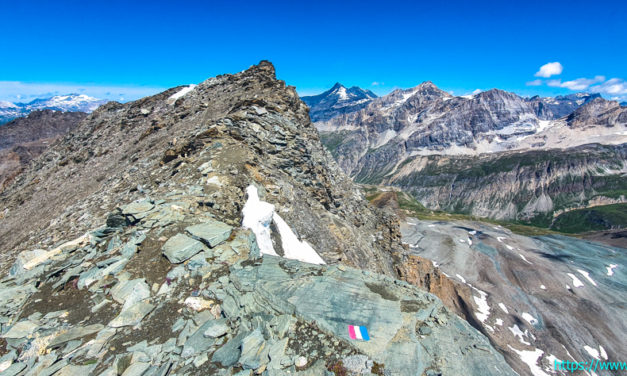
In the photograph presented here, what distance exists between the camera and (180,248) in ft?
34.3

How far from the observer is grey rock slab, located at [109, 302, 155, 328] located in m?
7.97

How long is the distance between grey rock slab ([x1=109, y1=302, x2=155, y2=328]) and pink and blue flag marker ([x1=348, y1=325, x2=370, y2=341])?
20.9ft

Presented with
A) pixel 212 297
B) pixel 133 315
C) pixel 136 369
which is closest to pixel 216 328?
pixel 212 297

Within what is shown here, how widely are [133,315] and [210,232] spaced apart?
413 cm

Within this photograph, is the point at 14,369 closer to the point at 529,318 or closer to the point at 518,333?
the point at 518,333

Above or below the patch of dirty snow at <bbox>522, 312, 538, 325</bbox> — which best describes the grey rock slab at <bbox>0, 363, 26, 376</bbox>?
above

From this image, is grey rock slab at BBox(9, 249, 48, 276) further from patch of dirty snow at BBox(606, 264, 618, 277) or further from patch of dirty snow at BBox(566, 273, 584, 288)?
patch of dirty snow at BBox(606, 264, 618, 277)

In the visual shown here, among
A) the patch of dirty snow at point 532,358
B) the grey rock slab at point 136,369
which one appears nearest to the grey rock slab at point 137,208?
the grey rock slab at point 136,369

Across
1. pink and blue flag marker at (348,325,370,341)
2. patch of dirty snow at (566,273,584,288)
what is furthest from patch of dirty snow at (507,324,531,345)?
pink and blue flag marker at (348,325,370,341)

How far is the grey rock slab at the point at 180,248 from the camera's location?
10.1m

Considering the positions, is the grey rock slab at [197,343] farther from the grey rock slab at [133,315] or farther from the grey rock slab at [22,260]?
the grey rock slab at [22,260]

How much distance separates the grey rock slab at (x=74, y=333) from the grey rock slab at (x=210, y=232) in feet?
13.7

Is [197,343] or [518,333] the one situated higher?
[197,343]

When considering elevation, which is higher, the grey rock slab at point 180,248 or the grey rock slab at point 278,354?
the grey rock slab at point 180,248
